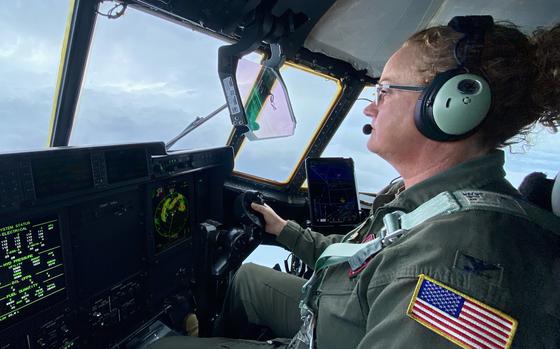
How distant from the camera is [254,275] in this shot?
1.57 meters

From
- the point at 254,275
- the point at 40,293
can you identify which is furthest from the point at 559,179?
the point at 40,293

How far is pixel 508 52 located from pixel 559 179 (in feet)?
1.35

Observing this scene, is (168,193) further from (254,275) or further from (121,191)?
(254,275)

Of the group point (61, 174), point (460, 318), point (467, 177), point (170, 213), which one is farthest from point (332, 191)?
point (460, 318)

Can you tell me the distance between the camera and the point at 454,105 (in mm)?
796

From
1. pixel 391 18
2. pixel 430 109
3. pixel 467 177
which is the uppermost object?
pixel 391 18

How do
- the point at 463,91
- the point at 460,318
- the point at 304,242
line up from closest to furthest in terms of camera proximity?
1. the point at 460,318
2. the point at 463,91
3. the point at 304,242

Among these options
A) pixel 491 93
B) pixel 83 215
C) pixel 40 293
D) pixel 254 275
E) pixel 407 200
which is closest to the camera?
pixel 491 93

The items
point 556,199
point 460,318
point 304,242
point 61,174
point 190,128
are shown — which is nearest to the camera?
point 460,318

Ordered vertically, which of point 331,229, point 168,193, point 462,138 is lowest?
point 331,229

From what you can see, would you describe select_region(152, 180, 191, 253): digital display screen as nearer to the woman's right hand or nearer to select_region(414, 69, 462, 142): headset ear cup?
the woman's right hand

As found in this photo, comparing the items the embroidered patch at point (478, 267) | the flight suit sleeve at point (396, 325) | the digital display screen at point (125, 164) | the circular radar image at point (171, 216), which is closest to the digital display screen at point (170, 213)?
the circular radar image at point (171, 216)

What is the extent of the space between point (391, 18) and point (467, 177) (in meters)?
1.62

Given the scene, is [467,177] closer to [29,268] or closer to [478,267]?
[478,267]
